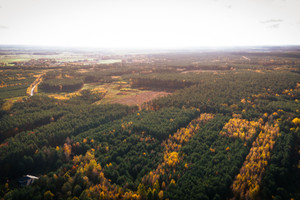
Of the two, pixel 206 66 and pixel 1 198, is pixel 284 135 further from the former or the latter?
pixel 206 66

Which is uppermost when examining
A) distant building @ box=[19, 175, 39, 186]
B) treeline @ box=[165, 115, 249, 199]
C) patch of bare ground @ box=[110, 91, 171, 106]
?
patch of bare ground @ box=[110, 91, 171, 106]

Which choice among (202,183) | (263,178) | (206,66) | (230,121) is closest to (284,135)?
(230,121)

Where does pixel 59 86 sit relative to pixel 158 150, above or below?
above

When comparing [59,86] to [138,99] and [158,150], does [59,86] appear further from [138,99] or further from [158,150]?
[158,150]

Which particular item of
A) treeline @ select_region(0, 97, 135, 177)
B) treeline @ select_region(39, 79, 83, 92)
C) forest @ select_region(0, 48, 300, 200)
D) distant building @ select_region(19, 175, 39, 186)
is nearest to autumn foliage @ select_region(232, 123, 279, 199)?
forest @ select_region(0, 48, 300, 200)

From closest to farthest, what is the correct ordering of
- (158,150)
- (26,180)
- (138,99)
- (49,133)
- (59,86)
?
1. (26,180)
2. (158,150)
3. (49,133)
4. (138,99)
5. (59,86)

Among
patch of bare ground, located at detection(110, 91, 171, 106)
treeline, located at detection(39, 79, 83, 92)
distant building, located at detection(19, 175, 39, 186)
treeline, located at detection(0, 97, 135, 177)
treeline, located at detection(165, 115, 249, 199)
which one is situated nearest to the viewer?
treeline, located at detection(165, 115, 249, 199)

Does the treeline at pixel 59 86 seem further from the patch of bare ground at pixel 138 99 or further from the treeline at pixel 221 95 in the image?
the treeline at pixel 221 95

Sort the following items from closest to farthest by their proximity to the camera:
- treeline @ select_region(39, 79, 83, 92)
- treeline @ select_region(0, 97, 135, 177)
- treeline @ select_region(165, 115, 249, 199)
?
treeline @ select_region(165, 115, 249, 199)
treeline @ select_region(0, 97, 135, 177)
treeline @ select_region(39, 79, 83, 92)

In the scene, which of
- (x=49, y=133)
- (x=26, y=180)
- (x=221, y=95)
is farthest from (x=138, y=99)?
(x=26, y=180)

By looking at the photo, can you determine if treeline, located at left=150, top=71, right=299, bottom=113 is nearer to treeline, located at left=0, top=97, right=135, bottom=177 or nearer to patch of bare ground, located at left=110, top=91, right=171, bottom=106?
patch of bare ground, located at left=110, top=91, right=171, bottom=106

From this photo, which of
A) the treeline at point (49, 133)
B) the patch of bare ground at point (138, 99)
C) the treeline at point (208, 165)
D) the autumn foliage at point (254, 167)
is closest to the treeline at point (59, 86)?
the treeline at point (49, 133)
